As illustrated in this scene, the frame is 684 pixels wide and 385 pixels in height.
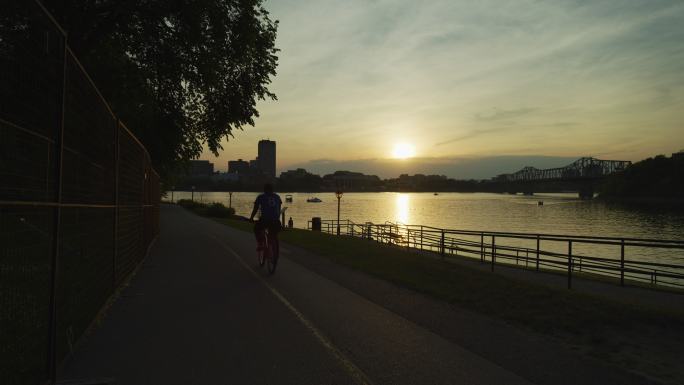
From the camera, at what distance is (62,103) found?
4656 millimetres

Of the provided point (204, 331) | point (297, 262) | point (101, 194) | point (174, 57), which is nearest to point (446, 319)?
point (204, 331)

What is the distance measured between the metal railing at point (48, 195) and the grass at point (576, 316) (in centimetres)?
583

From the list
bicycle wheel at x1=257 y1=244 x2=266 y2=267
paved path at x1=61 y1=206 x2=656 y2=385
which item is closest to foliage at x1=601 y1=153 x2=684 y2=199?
bicycle wheel at x1=257 y1=244 x2=266 y2=267

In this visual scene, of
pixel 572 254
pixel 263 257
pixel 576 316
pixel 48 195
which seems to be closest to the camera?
pixel 48 195

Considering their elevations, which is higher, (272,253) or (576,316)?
(272,253)

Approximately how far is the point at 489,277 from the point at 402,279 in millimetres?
2144

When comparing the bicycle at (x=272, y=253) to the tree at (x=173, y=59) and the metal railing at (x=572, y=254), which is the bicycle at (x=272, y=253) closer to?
the metal railing at (x=572, y=254)

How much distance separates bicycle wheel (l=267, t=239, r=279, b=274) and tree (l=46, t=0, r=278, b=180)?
10.3 metres

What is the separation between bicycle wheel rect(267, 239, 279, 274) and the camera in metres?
11.5

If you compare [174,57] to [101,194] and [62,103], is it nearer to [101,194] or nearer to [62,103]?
[101,194]

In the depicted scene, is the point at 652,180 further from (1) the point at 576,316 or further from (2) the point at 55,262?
(2) the point at 55,262

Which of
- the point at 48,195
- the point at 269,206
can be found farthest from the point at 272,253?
the point at 48,195

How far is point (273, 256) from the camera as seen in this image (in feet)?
37.8

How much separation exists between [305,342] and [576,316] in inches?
174
